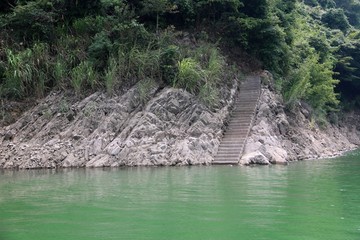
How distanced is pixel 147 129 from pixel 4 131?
4810 mm

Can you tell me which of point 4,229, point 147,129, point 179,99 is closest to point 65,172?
point 147,129

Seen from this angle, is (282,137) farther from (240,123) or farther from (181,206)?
(181,206)

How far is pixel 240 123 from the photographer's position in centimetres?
1797

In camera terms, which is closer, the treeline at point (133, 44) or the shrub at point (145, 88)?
the shrub at point (145, 88)

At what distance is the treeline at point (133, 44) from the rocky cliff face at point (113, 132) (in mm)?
766

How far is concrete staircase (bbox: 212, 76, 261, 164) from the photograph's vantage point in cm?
1624

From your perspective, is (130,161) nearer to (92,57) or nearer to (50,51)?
(92,57)

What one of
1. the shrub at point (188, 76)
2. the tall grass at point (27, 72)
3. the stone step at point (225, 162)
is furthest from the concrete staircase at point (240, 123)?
the tall grass at point (27, 72)

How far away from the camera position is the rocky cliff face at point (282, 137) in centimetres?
1650

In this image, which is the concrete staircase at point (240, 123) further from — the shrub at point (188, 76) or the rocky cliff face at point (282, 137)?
the shrub at point (188, 76)

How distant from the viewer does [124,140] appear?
15.5m

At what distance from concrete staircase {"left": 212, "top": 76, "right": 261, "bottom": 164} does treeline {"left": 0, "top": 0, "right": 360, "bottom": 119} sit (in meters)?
1.13

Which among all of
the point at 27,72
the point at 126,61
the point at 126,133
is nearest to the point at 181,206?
the point at 126,133

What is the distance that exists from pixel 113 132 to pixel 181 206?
27.4 feet
